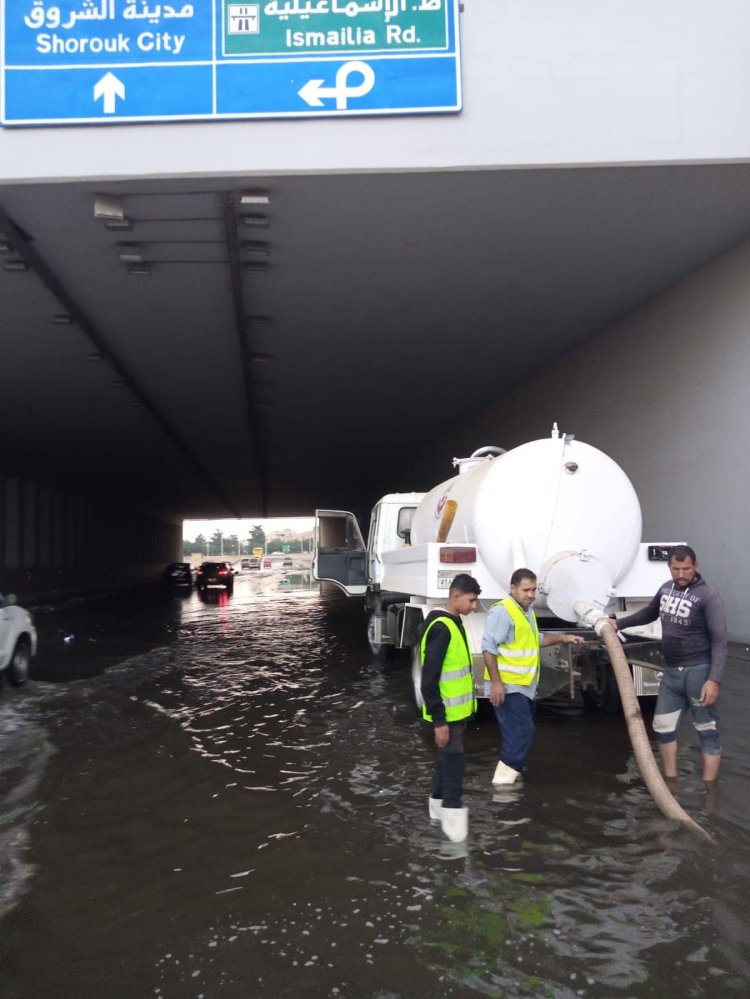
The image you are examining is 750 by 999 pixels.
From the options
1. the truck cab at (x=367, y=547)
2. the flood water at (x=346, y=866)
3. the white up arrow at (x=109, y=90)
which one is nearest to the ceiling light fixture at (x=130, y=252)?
the white up arrow at (x=109, y=90)

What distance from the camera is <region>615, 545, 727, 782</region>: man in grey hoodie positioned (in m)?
5.95

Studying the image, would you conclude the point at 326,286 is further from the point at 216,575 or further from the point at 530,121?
the point at 216,575

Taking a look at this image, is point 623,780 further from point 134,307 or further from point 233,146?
point 134,307

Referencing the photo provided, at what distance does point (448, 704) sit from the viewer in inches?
208

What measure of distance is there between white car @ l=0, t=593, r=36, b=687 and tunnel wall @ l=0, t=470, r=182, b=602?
21.5m

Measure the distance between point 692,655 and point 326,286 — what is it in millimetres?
11103

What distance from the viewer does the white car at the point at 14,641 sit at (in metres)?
10.9

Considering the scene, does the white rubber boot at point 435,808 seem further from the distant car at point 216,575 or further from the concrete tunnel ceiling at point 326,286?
the distant car at point 216,575

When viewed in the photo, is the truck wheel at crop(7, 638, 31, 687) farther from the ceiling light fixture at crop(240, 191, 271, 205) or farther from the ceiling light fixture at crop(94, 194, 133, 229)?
the ceiling light fixture at crop(240, 191, 271, 205)

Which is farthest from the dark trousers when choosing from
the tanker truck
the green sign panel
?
the green sign panel

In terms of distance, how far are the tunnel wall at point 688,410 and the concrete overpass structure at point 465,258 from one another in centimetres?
6

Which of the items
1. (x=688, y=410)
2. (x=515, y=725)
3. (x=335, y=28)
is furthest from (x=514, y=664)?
(x=688, y=410)

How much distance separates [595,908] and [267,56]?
33.9ft

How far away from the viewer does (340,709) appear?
962 centimetres
